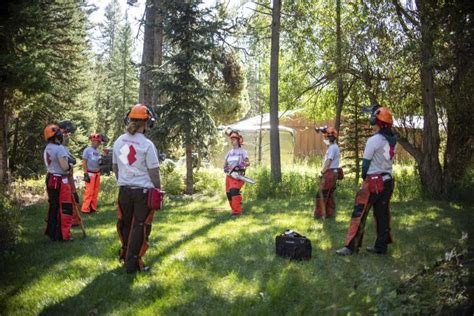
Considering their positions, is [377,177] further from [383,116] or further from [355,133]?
[355,133]

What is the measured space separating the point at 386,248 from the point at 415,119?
26.5ft

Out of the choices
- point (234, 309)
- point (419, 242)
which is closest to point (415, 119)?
point (419, 242)

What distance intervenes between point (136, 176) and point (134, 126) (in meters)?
0.65

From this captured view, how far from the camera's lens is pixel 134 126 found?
5426 mm

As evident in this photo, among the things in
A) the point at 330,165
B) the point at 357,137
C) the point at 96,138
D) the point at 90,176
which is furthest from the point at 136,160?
the point at 357,137

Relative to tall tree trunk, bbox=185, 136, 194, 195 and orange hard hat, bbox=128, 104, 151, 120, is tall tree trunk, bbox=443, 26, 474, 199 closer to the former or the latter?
tall tree trunk, bbox=185, 136, 194, 195

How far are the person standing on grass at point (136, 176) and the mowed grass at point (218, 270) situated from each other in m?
0.50

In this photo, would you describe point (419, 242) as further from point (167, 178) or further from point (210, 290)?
point (167, 178)

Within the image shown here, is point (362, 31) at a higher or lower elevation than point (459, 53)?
higher

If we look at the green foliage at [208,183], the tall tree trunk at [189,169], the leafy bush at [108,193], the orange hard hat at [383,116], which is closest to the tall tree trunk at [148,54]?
the tall tree trunk at [189,169]

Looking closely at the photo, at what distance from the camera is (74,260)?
20.5 feet

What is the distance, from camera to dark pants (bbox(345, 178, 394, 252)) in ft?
20.9

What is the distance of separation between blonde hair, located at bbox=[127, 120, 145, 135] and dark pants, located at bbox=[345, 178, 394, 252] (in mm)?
3440

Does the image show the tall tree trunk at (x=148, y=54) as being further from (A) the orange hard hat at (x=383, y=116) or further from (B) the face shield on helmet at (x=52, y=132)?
(A) the orange hard hat at (x=383, y=116)
